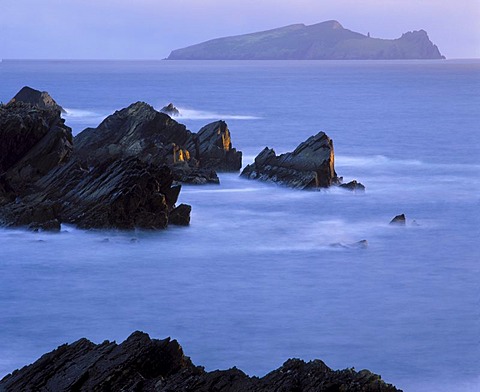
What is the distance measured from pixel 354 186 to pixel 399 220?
6.23 metres

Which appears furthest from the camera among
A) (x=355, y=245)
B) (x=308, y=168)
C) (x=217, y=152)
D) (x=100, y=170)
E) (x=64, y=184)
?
(x=217, y=152)

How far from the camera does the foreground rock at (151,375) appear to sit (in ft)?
44.6

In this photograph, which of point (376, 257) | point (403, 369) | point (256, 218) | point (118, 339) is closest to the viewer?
point (403, 369)

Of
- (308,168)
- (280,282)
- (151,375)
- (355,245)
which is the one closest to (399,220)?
(355,245)

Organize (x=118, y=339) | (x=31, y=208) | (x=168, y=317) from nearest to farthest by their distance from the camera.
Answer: (x=118, y=339), (x=168, y=317), (x=31, y=208)

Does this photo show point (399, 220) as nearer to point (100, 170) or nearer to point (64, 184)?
point (100, 170)

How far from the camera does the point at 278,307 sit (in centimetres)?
2361

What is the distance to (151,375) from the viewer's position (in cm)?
1481

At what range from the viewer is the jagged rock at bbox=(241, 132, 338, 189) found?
38906 millimetres

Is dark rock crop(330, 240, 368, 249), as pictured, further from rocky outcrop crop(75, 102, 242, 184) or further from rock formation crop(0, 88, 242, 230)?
rocky outcrop crop(75, 102, 242, 184)

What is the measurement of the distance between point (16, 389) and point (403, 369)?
788cm

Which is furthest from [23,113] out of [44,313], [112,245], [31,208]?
[44,313]

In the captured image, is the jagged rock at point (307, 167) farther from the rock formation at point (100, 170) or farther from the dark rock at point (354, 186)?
the rock formation at point (100, 170)

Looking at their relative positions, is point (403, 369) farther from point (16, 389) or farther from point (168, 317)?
point (16, 389)
